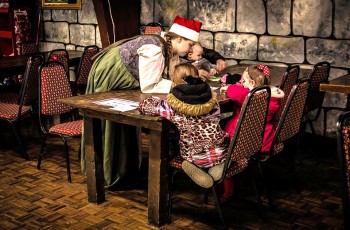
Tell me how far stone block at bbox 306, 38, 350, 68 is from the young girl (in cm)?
178

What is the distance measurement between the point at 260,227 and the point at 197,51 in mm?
1864

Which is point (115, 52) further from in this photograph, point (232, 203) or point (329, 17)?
point (329, 17)

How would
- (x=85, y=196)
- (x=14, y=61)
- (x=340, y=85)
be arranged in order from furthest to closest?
(x=14, y=61)
(x=85, y=196)
(x=340, y=85)

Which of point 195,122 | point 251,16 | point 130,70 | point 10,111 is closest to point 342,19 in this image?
point 251,16

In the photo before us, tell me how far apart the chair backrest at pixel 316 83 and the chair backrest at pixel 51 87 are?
2015mm

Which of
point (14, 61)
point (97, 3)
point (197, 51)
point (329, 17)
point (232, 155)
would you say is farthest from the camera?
point (97, 3)

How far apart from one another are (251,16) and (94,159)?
2.75 m

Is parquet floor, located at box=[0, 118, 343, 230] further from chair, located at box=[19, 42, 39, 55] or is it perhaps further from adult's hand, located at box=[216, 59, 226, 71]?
chair, located at box=[19, 42, 39, 55]

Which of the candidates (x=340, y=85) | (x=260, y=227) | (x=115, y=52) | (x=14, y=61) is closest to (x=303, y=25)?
(x=340, y=85)

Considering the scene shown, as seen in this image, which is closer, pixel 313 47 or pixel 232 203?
pixel 232 203

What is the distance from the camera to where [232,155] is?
2.98m

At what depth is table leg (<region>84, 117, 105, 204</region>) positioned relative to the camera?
3475mm

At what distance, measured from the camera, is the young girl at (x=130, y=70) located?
11.7 feet

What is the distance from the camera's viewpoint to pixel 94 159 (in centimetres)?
352
